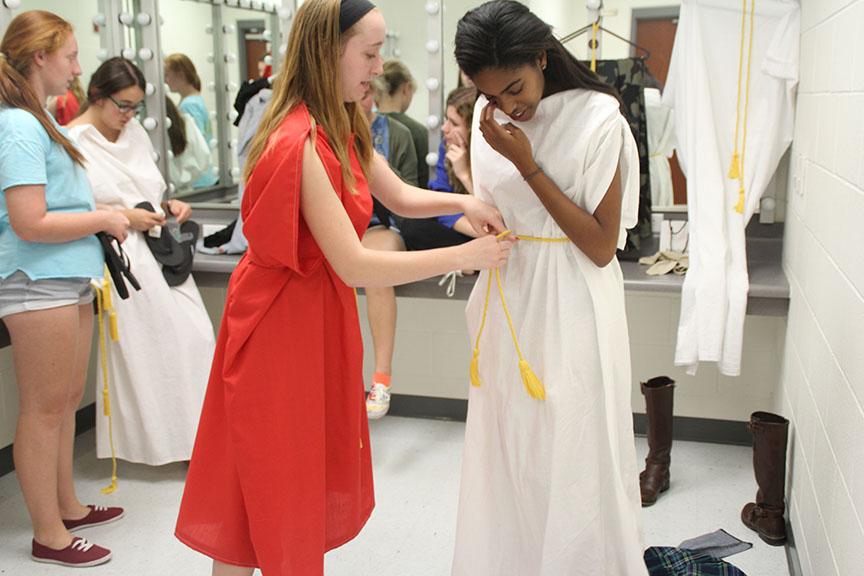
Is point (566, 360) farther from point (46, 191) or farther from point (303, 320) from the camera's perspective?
point (46, 191)

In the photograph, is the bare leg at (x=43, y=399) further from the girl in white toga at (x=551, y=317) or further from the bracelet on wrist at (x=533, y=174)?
the bracelet on wrist at (x=533, y=174)

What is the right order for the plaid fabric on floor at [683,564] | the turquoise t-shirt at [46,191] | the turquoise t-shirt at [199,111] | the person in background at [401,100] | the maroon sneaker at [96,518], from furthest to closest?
the turquoise t-shirt at [199,111] < the person in background at [401,100] < the maroon sneaker at [96,518] < the turquoise t-shirt at [46,191] < the plaid fabric on floor at [683,564]

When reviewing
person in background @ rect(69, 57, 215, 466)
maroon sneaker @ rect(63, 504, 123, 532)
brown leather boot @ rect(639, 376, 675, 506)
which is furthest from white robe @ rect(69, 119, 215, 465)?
brown leather boot @ rect(639, 376, 675, 506)

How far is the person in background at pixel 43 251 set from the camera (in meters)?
2.50

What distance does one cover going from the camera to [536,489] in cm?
208

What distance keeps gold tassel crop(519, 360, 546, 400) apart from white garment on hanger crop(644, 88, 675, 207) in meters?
1.89

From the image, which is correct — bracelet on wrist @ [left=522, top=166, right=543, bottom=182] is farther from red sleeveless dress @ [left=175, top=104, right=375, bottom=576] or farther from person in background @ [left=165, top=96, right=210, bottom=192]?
person in background @ [left=165, top=96, right=210, bottom=192]

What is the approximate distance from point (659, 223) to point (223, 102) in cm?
218

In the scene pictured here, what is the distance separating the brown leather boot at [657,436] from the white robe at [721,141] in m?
0.14

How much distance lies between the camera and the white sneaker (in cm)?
353

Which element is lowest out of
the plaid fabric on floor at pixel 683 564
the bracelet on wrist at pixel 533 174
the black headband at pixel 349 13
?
the plaid fabric on floor at pixel 683 564

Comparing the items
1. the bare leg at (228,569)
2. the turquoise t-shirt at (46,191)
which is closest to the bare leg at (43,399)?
the turquoise t-shirt at (46,191)

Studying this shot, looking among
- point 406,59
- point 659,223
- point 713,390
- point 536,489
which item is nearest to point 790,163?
point 659,223

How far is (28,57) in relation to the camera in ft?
8.49
